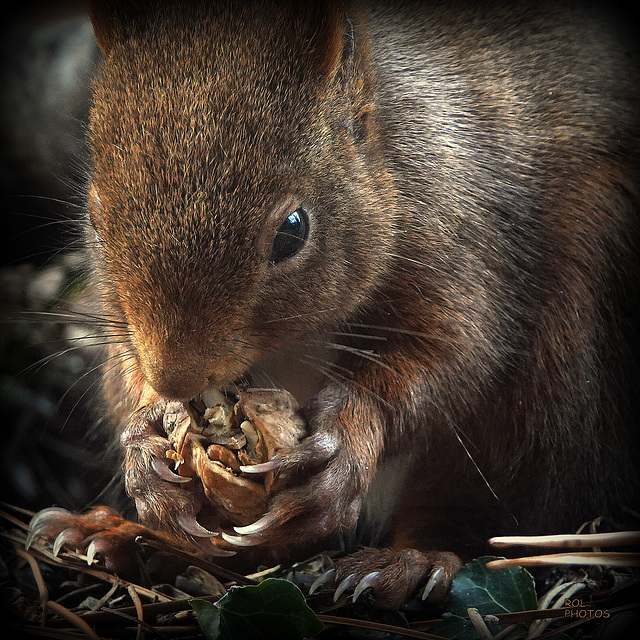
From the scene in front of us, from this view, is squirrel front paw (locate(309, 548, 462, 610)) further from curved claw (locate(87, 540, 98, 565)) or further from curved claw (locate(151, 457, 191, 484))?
curved claw (locate(87, 540, 98, 565))

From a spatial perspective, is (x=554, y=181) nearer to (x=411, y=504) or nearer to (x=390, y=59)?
(x=390, y=59)

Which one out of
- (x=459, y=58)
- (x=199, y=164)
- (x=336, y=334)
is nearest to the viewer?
(x=199, y=164)

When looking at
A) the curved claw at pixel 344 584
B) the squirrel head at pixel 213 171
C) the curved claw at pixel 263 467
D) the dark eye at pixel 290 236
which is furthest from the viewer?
the curved claw at pixel 344 584

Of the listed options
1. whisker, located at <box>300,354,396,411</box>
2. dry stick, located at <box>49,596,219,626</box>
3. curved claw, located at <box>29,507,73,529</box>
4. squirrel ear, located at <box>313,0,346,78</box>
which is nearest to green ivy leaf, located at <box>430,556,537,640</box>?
whisker, located at <box>300,354,396,411</box>

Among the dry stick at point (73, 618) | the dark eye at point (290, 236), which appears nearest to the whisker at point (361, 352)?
the dark eye at point (290, 236)

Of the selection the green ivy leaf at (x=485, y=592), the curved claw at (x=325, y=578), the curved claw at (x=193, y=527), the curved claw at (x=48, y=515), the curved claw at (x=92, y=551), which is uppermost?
the curved claw at (x=48, y=515)

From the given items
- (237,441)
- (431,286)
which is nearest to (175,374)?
(237,441)

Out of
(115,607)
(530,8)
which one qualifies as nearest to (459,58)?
(530,8)

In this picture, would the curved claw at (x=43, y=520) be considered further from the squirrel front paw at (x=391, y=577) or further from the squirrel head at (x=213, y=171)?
the squirrel front paw at (x=391, y=577)
